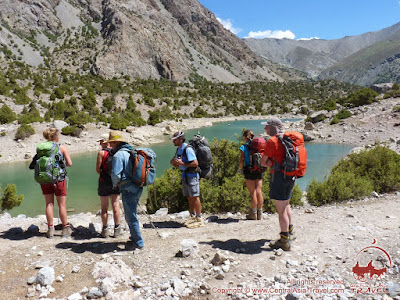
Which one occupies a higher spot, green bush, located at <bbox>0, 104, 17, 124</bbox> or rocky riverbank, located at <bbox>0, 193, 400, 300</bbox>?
green bush, located at <bbox>0, 104, 17, 124</bbox>

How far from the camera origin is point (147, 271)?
434 cm

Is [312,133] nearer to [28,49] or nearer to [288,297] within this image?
[288,297]

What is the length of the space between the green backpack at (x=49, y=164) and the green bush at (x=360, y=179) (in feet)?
23.8

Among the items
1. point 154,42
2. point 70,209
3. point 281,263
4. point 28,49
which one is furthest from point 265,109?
point 281,263

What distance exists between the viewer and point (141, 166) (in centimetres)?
475

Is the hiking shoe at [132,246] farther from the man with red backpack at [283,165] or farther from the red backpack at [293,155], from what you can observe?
the red backpack at [293,155]

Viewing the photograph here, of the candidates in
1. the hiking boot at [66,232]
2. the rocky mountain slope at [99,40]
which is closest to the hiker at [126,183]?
the hiking boot at [66,232]

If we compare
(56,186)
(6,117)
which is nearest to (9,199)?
(56,186)

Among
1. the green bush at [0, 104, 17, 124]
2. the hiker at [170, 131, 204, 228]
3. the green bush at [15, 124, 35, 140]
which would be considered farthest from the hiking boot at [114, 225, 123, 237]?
the green bush at [0, 104, 17, 124]

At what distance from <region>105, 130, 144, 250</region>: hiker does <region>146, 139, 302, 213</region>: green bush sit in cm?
224

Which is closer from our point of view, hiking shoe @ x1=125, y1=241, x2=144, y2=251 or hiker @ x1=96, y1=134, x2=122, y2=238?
hiking shoe @ x1=125, y1=241, x2=144, y2=251

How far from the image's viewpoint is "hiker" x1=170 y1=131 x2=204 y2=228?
5.80 metres

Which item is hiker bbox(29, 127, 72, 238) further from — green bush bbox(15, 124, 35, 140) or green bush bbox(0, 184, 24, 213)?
green bush bbox(15, 124, 35, 140)

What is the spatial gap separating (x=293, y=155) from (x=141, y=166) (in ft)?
8.11
